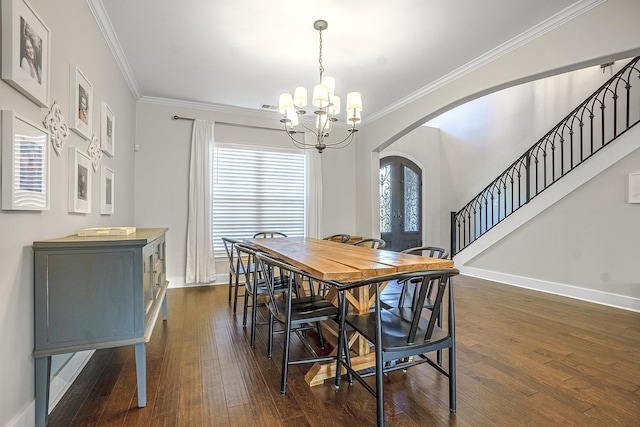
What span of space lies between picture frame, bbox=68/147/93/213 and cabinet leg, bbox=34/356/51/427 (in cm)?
95

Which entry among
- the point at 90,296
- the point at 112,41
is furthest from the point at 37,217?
the point at 112,41

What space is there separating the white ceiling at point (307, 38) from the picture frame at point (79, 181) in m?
1.29

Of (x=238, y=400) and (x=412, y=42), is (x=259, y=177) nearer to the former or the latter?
(x=412, y=42)

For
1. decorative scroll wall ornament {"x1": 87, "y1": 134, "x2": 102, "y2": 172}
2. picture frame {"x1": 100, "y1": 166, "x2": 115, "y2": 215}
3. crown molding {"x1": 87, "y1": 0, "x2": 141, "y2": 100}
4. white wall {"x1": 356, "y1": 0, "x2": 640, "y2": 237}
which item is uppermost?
crown molding {"x1": 87, "y1": 0, "x2": 141, "y2": 100}

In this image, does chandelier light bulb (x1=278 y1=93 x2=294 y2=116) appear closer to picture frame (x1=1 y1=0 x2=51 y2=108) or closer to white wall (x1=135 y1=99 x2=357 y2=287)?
picture frame (x1=1 y1=0 x2=51 y2=108)

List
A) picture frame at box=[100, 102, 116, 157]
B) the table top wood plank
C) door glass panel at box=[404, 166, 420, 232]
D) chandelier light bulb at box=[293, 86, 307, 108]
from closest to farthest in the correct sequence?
the table top wood plank < picture frame at box=[100, 102, 116, 157] < chandelier light bulb at box=[293, 86, 307, 108] < door glass panel at box=[404, 166, 420, 232]

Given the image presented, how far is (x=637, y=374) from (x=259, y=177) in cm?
474

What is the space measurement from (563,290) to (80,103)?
18.7 ft

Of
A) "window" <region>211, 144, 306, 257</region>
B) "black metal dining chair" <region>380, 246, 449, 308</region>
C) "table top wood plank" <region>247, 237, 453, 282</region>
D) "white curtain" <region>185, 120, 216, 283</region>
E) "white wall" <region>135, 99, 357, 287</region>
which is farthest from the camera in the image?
"window" <region>211, 144, 306, 257</region>

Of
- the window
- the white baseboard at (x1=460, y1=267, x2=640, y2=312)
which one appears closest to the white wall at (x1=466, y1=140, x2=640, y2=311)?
the white baseboard at (x1=460, y1=267, x2=640, y2=312)

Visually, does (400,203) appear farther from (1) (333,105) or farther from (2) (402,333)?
(2) (402,333)

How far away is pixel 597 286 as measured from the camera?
379 centimetres

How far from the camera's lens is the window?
4.90m

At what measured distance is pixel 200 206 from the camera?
15.2ft
